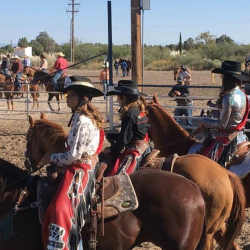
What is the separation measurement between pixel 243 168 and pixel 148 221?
2.09m

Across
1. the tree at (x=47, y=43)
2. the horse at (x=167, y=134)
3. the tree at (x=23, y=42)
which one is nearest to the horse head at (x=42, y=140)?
the horse at (x=167, y=134)

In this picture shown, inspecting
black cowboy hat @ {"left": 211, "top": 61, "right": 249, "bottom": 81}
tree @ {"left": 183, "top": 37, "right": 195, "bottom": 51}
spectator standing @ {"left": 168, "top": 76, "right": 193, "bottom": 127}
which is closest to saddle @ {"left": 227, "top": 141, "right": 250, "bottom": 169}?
black cowboy hat @ {"left": 211, "top": 61, "right": 249, "bottom": 81}

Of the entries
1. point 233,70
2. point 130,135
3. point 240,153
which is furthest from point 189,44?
point 130,135

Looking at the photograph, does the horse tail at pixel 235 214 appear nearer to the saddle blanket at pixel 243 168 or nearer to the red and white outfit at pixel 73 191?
the saddle blanket at pixel 243 168

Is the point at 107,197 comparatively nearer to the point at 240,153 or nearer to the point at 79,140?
the point at 79,140

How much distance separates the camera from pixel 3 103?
791 inches

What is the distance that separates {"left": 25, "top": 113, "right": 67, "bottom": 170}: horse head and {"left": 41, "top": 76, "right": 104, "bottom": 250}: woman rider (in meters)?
1.72

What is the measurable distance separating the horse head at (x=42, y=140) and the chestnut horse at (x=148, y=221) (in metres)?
1.61

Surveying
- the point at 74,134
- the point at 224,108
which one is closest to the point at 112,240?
the point at 74,134

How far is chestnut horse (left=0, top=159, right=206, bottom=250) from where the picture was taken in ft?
13.2

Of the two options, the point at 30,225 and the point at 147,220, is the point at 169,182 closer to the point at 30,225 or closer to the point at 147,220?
the point at 147,220

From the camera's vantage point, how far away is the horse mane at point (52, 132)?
227 inches

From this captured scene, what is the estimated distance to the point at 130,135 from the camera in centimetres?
528

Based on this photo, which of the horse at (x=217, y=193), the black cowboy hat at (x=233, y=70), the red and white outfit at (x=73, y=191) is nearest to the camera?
the red and white outfit at (x=73, y=191)
